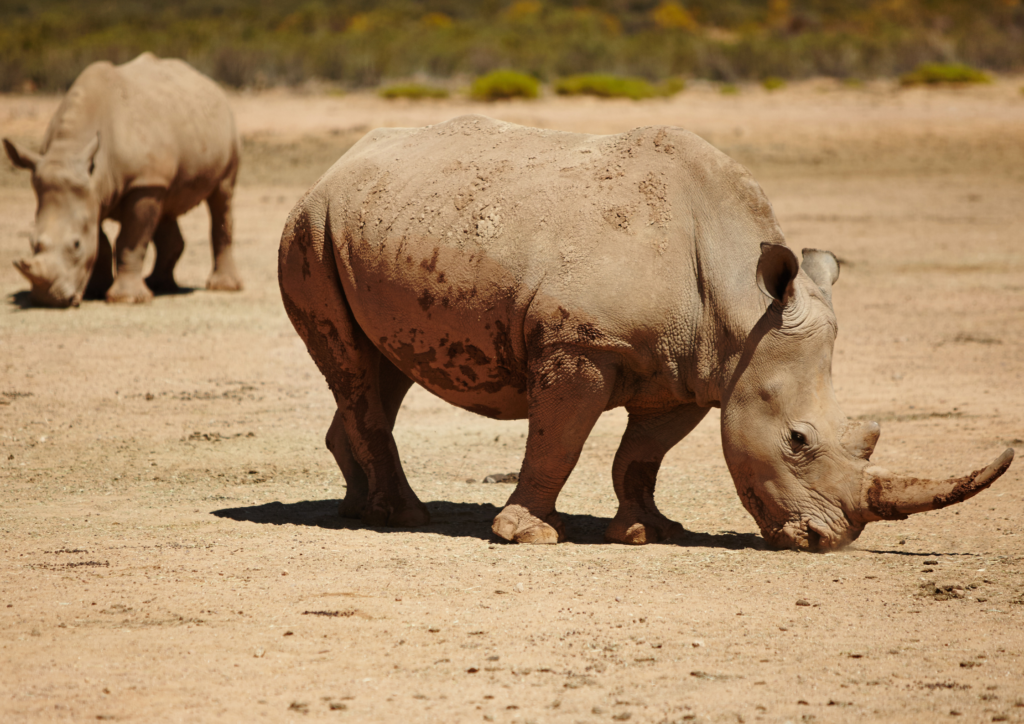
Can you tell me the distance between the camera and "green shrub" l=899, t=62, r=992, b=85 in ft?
102

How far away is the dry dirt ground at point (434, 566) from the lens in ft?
14.2

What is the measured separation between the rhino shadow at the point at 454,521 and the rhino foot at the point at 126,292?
688 centimetres

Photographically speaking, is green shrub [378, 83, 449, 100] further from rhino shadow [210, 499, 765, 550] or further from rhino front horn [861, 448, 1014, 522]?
rhino front horn [861, 448, 1014, 522]

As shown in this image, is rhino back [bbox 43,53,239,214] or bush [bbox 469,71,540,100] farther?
bush [bbox 469,71,540,100]

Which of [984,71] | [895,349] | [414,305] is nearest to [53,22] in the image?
[984,71]

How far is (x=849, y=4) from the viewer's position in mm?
64500

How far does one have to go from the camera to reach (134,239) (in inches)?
526

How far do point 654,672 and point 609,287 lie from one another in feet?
6.05

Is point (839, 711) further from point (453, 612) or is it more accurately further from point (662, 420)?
point (662, 420)

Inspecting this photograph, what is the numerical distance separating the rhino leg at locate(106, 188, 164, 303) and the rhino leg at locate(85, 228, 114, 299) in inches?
14.0

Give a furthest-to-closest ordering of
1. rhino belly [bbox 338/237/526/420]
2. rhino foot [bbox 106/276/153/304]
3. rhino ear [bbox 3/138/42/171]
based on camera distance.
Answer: rhino foot [bbox 106/276/153/304] → rhino ear [bbox 3/138/42/171] → rhino belly [bbox 338/237/526/420]

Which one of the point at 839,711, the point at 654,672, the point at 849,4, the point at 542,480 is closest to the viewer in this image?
the point at 839,711

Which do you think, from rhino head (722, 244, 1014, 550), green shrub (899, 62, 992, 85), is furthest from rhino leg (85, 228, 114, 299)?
green shrub (899, 62, 992, 85)

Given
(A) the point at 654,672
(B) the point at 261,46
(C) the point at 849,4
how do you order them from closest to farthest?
(A) the point at 654,672
(B) the point at 261,46
(C) the point at 849,4
